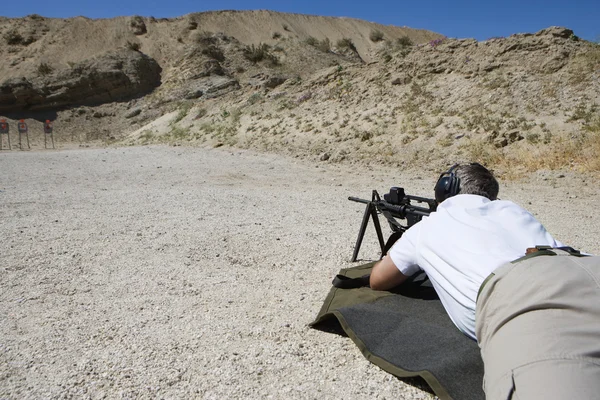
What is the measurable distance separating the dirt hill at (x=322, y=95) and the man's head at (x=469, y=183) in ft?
26.9

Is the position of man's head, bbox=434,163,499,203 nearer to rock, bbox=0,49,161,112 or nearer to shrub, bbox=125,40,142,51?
rock, bbox=0,49,161,112

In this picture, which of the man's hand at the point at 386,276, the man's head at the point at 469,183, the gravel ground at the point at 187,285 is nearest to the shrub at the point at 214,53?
the gravel ground at the point at 187,285

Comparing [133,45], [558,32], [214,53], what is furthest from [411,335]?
[133,45]

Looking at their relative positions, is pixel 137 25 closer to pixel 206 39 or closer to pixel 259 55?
pixel 206 39

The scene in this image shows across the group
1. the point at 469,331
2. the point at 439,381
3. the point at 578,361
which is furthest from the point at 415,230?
the point at 578,361

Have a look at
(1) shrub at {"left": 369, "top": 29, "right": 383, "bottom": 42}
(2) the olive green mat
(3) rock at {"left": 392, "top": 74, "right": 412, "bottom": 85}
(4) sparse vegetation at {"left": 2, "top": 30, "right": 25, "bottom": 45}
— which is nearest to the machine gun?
(2) the olive green mat

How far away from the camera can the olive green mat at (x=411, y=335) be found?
2.18m

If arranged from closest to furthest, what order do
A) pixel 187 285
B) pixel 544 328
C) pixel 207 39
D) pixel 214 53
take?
pixel 544 328, pixel 187 285, pixel 214 53, pixel 207 39

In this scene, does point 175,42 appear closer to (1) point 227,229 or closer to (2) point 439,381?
(1) point 227,229

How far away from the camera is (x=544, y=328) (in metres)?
1.54

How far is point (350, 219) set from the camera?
6.50m

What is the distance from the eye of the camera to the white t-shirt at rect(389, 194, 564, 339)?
192cm

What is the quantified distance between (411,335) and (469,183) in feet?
3.05

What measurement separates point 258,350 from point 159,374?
1.95 ft
